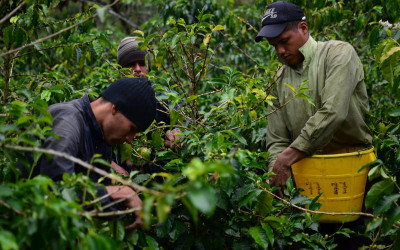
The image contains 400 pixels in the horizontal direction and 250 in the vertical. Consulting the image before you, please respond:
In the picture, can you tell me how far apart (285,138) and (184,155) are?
37.1 inches

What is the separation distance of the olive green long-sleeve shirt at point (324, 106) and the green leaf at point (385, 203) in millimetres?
953

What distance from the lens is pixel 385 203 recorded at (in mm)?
2166

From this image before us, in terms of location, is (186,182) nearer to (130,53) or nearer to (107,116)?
(107,116)

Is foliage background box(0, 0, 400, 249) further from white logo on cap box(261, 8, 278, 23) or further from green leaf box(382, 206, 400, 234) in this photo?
white logo on cap box(261, 8, 278, 23)

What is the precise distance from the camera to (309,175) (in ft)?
10.3

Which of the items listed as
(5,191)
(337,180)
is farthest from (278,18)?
(5,191)

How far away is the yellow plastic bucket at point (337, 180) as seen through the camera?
3.06 metres

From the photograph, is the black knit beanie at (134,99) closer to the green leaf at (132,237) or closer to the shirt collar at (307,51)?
the green leaf at (132,237)

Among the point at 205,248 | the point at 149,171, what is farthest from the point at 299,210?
the point at 149,171

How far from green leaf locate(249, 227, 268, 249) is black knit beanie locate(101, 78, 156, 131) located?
2.55 feet

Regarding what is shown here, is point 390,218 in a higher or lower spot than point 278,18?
lower

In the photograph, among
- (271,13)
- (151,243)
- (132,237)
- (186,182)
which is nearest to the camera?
(132,237)

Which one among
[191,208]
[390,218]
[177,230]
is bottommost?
[177,230]

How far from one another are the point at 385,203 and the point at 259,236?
0.63 metres
